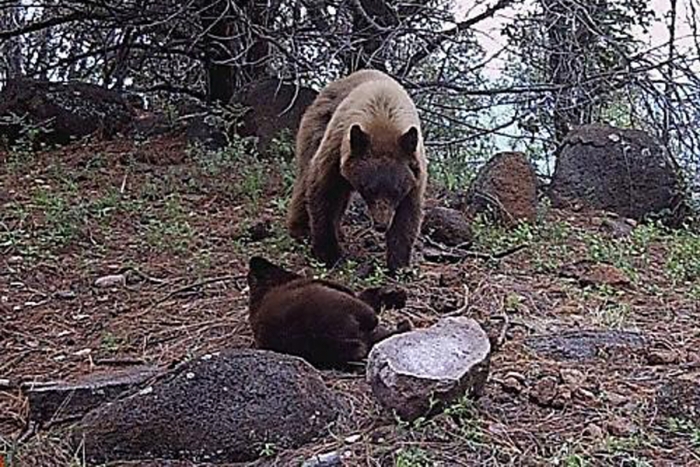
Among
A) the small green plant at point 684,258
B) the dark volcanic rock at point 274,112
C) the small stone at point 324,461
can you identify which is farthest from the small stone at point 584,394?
the dark volcanic rock at point 274,112

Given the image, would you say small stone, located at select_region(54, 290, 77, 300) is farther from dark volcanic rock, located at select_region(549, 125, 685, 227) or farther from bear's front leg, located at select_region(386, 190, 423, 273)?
dark volcanic rock, located at select_region(549, 125, 685, 227)

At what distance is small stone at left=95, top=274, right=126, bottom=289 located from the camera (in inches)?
195

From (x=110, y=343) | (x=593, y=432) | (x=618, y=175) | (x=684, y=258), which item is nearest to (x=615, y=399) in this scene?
(x=593, y=432)

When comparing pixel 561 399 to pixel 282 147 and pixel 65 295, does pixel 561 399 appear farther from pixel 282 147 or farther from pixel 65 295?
pixel 282 147

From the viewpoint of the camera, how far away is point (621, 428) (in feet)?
9.93

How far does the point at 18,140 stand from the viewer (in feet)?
26.9

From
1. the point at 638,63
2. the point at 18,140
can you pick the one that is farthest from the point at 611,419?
the point at 18,140

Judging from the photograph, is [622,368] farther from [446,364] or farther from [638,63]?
[638,63]

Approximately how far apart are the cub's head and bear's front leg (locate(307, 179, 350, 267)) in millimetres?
373

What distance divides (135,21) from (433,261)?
11.2ft

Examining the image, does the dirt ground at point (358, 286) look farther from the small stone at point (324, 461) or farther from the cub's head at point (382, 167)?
the cub's head at point (382, 167)

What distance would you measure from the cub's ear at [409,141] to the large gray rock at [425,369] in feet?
6.08

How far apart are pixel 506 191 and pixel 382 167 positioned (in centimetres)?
175

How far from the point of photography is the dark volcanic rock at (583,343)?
3771mm
